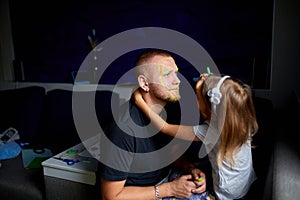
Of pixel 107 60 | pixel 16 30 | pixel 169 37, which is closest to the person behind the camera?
pixel 169 37

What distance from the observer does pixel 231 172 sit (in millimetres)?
974

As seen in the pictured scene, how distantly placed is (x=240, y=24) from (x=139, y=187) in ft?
4.55

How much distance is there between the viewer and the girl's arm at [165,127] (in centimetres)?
104

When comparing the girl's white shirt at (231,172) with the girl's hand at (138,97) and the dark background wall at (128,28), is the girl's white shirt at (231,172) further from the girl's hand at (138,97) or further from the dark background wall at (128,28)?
the dark background wall at (128,28)

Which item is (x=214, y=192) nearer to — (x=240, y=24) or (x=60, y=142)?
(x=240, y=24)

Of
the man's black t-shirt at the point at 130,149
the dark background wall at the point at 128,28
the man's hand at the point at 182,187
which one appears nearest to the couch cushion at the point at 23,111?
the dark background wall at the point at 128,28

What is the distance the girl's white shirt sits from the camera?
3.17ft

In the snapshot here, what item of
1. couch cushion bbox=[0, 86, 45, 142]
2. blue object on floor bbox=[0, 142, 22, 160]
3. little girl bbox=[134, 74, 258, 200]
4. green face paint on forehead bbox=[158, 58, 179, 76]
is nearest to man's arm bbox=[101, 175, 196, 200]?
little girl bbox=[134, 74, 258, 200]

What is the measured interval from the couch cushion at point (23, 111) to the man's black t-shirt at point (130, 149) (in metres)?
1.43

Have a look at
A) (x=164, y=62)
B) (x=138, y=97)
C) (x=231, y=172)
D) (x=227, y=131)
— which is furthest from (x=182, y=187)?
(x=164, y=62)

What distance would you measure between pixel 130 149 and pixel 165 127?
18 centimetres

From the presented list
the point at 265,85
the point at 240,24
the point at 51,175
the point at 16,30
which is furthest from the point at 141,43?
the point at 16,30

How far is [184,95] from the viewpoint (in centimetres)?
149

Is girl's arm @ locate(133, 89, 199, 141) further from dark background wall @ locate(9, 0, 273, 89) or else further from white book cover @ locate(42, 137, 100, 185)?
dark background wall @ locate(9, 0, 273, 89)
